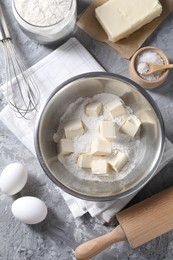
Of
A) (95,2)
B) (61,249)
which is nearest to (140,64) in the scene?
(95,2)

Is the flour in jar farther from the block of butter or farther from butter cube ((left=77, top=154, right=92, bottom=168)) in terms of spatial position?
the block of butter

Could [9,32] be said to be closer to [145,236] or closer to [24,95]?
[24,95]

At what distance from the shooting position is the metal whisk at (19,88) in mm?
1106

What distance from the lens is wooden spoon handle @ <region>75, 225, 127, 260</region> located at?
103 cm

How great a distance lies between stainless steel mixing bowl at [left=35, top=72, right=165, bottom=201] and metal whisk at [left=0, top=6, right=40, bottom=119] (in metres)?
0.07


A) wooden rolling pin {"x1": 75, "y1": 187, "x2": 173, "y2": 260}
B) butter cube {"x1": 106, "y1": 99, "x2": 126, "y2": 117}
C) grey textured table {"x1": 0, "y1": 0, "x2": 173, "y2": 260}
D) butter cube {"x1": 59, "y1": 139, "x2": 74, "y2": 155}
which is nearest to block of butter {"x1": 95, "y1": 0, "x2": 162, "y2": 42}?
grey textured table {"x1": 0, "y1": 0, "x2": 173, "y2": 260}

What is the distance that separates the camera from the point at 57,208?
1116mm

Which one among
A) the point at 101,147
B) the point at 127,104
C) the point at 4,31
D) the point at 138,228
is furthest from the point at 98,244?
the point at 4,31

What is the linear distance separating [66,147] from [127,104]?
168mm

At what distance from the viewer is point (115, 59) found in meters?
1.13

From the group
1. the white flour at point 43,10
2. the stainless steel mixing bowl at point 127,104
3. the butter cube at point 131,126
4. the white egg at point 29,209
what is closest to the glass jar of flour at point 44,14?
the white flour at point 43,10

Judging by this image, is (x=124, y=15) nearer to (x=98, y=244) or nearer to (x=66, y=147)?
(x=66, y=147)

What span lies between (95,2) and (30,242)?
1.83 ft

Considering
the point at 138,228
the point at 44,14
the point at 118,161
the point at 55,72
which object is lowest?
the point at 138,228
